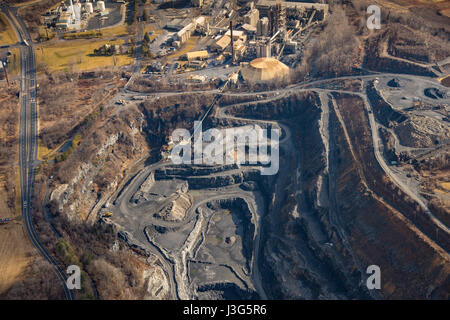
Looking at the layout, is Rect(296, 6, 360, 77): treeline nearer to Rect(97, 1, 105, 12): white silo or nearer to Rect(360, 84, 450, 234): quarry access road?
Rect(360, 84, 450, 234): quarry access road

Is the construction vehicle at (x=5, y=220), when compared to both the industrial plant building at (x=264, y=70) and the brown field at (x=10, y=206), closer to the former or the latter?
the brown field at (x=10, y=206)

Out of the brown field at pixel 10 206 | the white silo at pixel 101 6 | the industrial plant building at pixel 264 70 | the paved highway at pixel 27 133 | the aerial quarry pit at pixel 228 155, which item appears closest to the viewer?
the brown field at pixel 10 206

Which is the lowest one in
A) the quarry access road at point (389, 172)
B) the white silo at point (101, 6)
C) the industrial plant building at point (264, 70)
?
the quarry access road at point (389, 172)

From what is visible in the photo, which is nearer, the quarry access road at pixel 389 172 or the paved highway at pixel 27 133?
the quarry access road at pixel 389 172

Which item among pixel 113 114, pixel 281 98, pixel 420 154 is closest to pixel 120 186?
pixel 113 114

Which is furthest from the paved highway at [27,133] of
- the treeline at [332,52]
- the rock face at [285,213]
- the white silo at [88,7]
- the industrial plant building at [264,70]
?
the treeline at [332,52]

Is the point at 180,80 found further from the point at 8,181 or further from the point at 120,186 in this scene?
the point at 8,181

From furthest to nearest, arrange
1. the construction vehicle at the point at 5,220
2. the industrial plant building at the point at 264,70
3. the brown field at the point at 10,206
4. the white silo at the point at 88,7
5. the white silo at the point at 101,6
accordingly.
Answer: the white silo at the point at 101,6, the white silo at the point at 88,7, the industrial plant building at the point at 264,70, the construction vehicle at the point at 5,220, the brown field at the point at 10,206

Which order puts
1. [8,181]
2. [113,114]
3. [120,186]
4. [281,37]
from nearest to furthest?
1. [8,181]
2. [120,186]
3. [113,114]
4. [281,37]

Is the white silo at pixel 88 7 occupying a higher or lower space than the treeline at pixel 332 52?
higher
